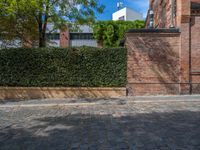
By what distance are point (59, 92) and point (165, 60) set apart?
6.07 metres

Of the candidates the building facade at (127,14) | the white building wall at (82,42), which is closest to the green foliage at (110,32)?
the white building wall at (82,42)

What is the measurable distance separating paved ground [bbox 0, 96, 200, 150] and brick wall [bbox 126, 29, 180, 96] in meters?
3.75

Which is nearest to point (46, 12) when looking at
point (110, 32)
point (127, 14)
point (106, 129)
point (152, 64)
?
point (152, 64)

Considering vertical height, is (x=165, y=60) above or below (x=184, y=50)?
below

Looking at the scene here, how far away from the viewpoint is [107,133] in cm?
842

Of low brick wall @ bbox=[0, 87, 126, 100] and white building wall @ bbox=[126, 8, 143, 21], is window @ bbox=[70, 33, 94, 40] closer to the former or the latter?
white building wall @ bbox=[126, 8, 143, 21]

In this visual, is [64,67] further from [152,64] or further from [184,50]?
[184,50]

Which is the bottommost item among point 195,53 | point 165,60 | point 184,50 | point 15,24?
point 165,60

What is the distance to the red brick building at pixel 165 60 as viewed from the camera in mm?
17891

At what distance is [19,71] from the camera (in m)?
18.0

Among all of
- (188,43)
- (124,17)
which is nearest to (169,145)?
(188,43)

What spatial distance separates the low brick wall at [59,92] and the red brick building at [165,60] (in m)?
1.05

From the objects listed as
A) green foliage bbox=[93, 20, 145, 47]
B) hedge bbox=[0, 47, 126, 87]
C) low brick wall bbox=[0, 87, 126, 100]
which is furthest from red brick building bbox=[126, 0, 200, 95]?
green foliage bbox=[93, 20, 145, 47]

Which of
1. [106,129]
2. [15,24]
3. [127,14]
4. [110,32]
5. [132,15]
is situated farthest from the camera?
[132,15]
